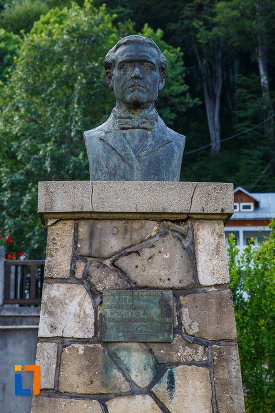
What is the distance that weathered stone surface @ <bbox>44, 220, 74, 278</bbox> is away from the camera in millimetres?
4344

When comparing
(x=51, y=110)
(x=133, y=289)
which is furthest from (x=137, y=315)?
(x=51, y=110)

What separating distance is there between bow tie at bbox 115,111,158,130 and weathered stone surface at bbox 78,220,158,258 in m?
0.96

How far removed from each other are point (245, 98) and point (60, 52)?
14.5 meters

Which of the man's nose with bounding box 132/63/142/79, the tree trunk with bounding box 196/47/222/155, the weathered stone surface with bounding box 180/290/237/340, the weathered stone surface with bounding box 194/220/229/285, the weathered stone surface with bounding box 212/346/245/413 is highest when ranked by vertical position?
the tree trunk with bounding box 196/47/222/155

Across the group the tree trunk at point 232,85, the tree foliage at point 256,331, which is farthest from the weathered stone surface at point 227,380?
the tree trunk at point 232,85

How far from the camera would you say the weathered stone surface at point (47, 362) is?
4195mm

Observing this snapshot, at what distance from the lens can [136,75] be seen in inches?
197

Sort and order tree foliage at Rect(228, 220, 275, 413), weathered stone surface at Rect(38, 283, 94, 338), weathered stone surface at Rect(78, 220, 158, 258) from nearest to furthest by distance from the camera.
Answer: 1. weathered stone surface at Rect(38, 283, 94, 338)
2. weathered stone surface at Rect(78, 220, 158, 258)
3. tree foliage at Rect(228, 220, 275, 413)

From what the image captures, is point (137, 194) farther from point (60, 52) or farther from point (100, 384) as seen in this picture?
point (60, 52)

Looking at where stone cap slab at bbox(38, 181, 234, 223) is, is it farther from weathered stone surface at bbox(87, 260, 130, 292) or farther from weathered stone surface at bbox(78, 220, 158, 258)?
weathered stone surface at bbox(87, 260, 130, 292)

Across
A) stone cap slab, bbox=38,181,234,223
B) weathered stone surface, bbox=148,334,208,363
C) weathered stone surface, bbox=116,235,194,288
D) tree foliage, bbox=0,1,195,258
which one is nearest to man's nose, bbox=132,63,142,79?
stone cap slab, bbox=38,181,234,223

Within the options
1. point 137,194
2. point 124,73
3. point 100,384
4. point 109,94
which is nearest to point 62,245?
point 137,194

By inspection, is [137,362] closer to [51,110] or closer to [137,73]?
[137,73]

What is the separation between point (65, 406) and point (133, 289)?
2.65 ft
